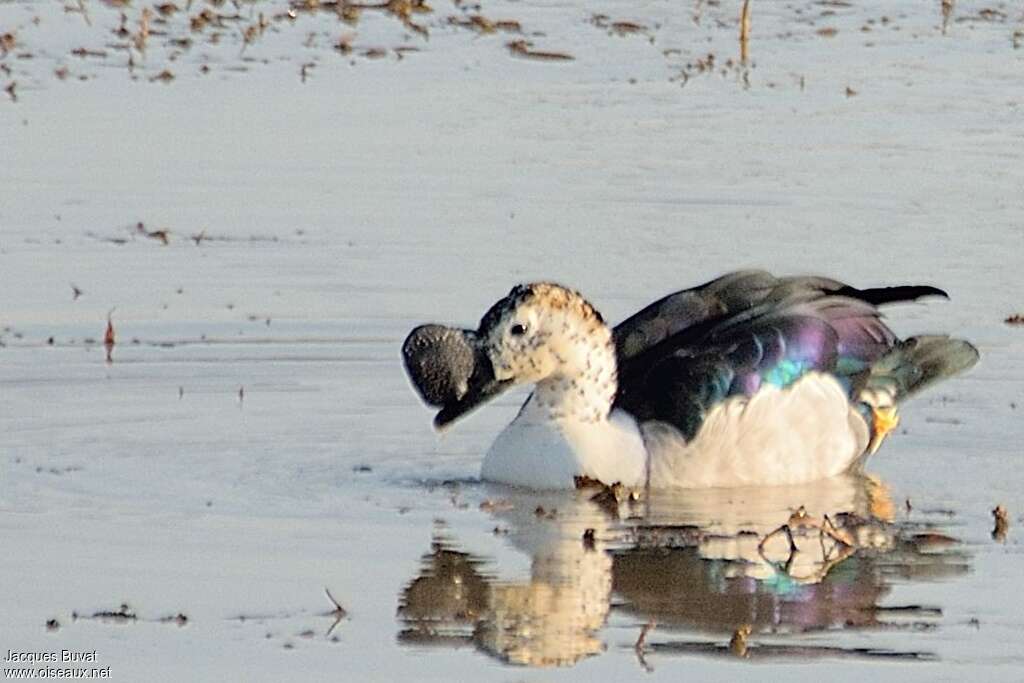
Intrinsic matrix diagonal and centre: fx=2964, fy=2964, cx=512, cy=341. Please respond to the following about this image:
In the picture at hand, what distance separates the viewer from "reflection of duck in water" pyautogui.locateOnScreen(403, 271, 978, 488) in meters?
10.3

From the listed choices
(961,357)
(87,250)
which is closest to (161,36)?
(87,250)

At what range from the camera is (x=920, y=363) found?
11086 mm

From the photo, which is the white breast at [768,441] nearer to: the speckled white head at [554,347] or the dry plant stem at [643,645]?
the speckled white head at [554,347]

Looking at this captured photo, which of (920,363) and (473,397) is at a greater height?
(920,363)

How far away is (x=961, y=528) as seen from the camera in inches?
372

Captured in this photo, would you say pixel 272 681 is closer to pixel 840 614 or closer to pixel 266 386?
pixel 840 614

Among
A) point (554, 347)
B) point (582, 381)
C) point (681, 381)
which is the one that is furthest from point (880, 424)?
point (554, 347)

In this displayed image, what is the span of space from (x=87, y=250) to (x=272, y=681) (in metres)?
6.09

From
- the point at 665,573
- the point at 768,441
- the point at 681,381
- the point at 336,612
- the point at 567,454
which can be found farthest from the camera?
the point at 768,441

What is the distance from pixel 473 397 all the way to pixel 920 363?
6.01 feet

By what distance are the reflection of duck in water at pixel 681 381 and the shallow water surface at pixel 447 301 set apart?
0.17 meters

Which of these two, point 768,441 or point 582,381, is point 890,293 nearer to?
point 768,441

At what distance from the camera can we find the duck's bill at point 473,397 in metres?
10.2

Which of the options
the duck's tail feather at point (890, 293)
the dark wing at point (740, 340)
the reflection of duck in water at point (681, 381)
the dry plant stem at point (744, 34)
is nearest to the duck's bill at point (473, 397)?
the reflection of duck in water at point (681, 381)
